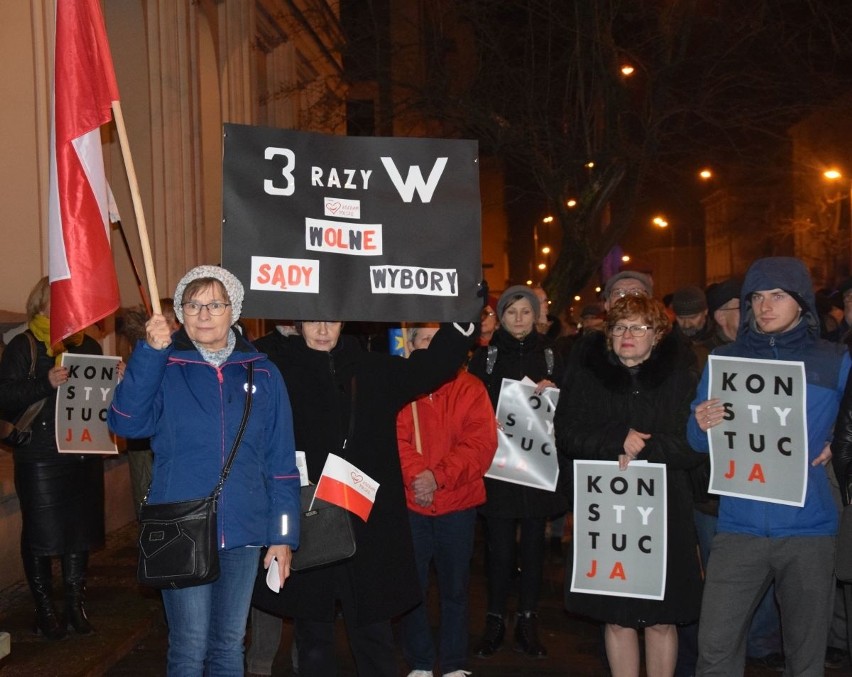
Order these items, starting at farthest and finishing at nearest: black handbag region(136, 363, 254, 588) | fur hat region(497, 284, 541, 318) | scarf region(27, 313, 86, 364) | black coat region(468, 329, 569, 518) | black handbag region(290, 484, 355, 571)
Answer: fur hat region(497, 284, 541, 318) < black coat region(468, 329, 569, 518) < scarf region(27, 313, 86, 364) < black handbag region(290, 484, 355, 571) < black handbag region(136, 363, 254, 588)

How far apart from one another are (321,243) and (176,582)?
1711mm

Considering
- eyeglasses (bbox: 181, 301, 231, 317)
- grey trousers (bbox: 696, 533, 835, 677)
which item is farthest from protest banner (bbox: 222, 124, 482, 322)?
grey trousers (bbox: 696, 533, 835, 677)

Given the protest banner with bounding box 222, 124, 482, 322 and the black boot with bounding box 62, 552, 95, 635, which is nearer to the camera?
the protest banner with bounding box 222, 124, 482, 322

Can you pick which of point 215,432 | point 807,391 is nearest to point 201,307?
point 215,432

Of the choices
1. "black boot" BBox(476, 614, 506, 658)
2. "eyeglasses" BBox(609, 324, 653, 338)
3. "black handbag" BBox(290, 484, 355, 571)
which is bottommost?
A: "black boot" BBox(476, 614, 506, 658)

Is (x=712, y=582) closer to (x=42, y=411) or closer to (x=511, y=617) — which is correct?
(x=511, y=617)

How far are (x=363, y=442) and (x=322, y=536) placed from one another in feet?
1.66

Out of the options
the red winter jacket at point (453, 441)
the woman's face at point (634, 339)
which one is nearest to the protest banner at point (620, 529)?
the woman's face at point (634, 339)

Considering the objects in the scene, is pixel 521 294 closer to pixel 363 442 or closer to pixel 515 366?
pixel 515 366

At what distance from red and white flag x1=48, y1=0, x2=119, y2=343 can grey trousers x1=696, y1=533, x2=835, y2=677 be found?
9.74 ft

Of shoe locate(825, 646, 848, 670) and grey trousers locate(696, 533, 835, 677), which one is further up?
grey trousers locate(696, 533, 835, 677)

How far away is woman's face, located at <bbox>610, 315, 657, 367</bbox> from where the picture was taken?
5418 mm

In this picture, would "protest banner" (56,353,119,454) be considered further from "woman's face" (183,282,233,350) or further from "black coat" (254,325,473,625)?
"woman's face" (183,282,233,350)

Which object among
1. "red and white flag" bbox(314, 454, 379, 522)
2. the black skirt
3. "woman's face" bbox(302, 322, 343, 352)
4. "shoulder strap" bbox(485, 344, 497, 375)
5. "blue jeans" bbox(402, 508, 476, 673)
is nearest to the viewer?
"red and white flag" bbox(314, 454, 379, 522)
